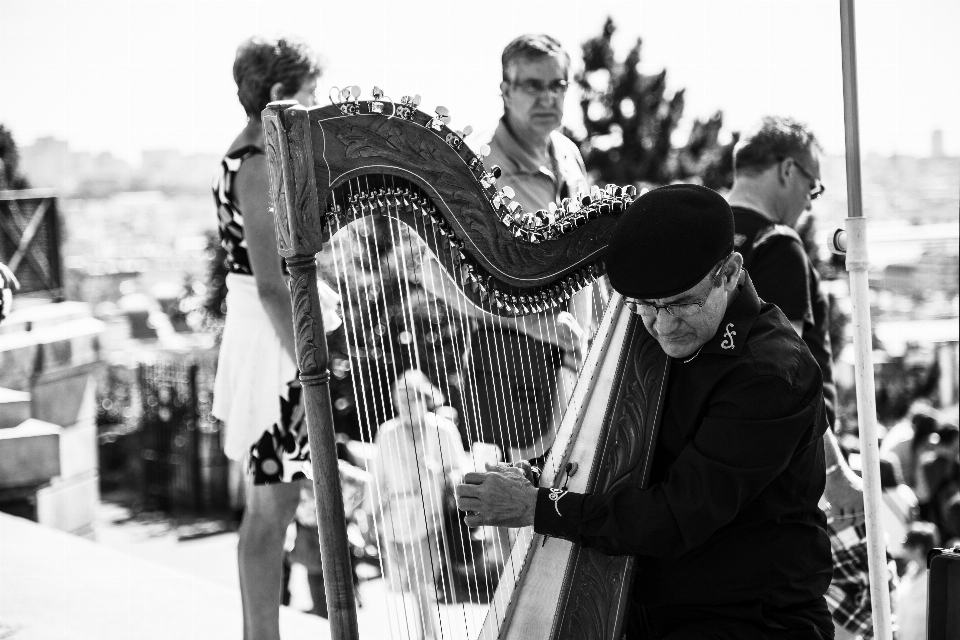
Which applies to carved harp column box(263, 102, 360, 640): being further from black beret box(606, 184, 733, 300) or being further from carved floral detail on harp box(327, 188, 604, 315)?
black beret box(606, 184, 733, 300)

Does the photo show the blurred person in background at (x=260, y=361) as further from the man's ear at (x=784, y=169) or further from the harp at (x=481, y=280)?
the man's ear at (x=784, y=169)

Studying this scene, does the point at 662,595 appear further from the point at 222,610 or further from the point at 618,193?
the point at 222,610

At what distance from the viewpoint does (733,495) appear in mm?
1603

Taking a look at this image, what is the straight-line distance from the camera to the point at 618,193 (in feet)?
7.13

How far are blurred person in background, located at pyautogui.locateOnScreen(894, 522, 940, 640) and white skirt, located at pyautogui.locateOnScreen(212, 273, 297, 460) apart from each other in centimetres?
166

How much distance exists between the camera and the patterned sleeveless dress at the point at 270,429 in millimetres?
2307

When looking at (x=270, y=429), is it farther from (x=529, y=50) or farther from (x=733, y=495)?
(x=529, y=50)

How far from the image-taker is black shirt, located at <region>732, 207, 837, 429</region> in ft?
8.64

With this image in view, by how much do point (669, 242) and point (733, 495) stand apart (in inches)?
17.9

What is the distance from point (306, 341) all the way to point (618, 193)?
97 cm

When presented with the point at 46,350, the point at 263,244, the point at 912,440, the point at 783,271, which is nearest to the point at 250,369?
the point at 263,244

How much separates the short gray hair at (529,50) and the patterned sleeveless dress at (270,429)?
111cm

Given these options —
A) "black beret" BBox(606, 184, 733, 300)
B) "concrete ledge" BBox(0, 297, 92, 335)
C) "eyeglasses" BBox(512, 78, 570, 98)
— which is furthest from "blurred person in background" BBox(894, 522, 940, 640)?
"concrete ledge" BBox(0, 297, 92, 335)

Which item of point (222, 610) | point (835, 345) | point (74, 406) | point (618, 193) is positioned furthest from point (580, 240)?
point (835, 345)
